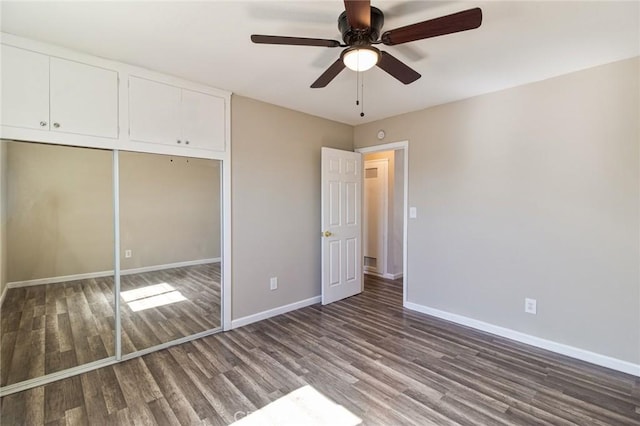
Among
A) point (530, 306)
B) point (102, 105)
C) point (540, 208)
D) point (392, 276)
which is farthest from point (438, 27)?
point (392, 276)

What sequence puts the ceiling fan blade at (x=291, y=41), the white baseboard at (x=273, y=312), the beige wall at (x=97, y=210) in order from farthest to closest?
1. the white baseboard at (x=273, y=312)
2. the beige wall at (x=97, y=210)
3. the ceiling fan blade at (x=291, y=41)

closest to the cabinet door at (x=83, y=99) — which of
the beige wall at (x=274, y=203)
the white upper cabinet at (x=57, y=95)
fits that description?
the white upper cabinet at (x=57, y=95)

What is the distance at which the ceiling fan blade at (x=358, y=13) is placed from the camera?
1.38 metres

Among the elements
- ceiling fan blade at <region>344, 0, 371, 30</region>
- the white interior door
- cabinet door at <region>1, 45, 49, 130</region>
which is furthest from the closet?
ceiling fan blade at <region>344, 0, 371, 30</region>

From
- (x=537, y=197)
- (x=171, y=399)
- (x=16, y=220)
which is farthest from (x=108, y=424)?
(x=537, y=197)

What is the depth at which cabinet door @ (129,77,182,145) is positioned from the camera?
8.48ft

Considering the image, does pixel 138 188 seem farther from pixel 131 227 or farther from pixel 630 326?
pixel 630 326

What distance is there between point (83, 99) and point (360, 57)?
2199 mm

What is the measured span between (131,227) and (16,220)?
30.1 inches

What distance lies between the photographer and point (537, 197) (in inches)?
111

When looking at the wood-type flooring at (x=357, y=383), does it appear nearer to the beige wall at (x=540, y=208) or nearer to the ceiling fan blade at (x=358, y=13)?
the beige wall at (x=540, y=208)

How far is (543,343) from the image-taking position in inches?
110

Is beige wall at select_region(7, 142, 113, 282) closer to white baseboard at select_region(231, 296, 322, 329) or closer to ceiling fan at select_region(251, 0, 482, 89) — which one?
white baseboard at select_region(231, 296, 322, 329)

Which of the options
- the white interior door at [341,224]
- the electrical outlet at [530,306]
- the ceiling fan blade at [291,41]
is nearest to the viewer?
the ceiling fan blade at [291,41]
